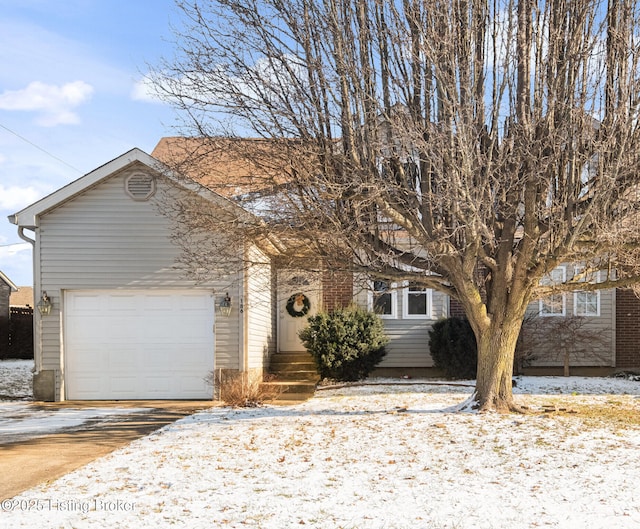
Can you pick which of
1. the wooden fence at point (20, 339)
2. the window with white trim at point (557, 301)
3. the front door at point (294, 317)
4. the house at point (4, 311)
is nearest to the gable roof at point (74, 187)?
the front door at point (294, 317)

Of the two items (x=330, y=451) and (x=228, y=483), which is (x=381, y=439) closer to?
(x=330, y=451)

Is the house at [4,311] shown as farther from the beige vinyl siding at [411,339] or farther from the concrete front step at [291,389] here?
the beige vinyl siding at [411,339]

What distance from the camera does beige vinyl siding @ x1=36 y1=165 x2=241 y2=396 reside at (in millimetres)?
13453

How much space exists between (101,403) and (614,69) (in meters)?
10.5

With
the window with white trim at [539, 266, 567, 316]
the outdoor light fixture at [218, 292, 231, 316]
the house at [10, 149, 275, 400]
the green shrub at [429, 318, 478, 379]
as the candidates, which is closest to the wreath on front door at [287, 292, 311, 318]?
the green shrub at [429, 318, 478, 379]

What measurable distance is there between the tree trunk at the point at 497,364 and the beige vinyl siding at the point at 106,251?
5.14m

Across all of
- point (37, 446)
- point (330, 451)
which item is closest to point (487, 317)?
point (330, 451)

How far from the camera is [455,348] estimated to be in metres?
16.2

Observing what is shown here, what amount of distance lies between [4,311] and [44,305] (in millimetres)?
19778

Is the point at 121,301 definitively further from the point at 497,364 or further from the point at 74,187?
the point at 497,364

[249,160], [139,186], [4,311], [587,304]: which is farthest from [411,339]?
[4,311]

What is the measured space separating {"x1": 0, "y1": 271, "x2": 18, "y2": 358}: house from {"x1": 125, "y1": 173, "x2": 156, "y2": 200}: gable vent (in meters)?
14.6

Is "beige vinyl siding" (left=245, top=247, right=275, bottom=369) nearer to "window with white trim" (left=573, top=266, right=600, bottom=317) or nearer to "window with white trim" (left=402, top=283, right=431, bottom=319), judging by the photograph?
"window with white trim" (left=402, top=283, right=431, bottom=319)

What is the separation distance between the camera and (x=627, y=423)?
980 cm
